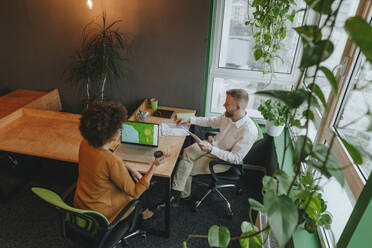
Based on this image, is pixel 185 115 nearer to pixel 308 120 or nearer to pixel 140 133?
pixel 140 133

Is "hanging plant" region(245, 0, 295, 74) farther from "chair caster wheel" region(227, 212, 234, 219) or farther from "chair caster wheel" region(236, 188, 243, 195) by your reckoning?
"chair caster wheel" region(227, 212, 234, 219)

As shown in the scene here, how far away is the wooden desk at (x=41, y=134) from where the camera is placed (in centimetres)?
241

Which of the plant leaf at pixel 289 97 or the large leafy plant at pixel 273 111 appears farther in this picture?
the large leafy plant at pixel 273 111

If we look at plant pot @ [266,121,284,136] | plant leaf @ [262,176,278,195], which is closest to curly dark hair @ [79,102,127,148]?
plant leaf @ [262,176,278,195]

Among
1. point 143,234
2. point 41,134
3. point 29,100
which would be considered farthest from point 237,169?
point 29,100

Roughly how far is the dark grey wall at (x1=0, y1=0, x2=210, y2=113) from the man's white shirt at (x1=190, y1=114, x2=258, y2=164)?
750 mm

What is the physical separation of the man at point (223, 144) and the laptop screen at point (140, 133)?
0.46 meters

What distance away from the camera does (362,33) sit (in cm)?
77

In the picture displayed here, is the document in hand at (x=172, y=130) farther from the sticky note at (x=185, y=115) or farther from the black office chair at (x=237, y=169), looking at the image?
the black office chair at (x=237, y=169)

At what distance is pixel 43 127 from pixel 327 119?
285cm

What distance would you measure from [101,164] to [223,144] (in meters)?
1.43

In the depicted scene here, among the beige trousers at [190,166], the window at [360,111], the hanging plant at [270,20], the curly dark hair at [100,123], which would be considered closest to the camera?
the window at [360,111]

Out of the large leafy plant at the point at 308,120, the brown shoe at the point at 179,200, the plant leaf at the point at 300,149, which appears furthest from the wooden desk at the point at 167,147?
the plant leaf at the point at 300,149

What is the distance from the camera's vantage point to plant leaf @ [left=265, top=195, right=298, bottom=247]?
0.87m
